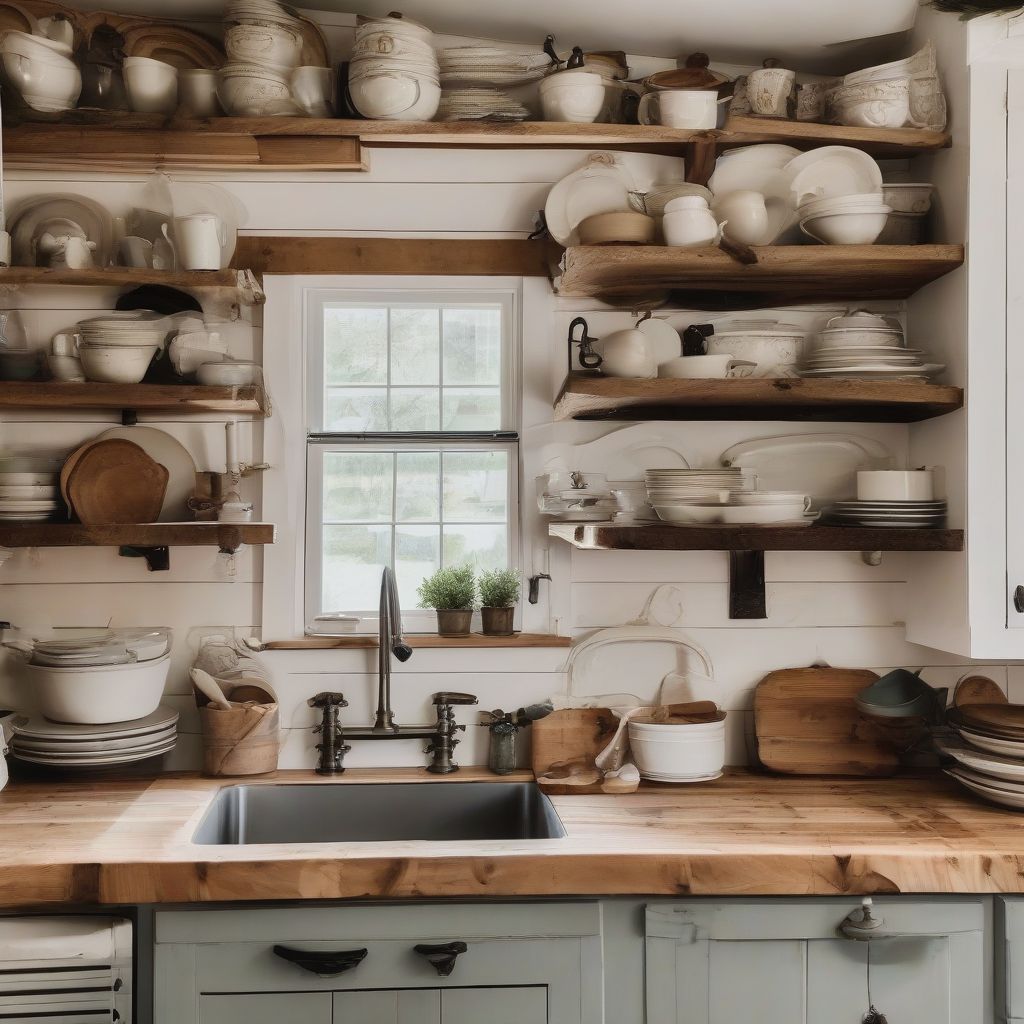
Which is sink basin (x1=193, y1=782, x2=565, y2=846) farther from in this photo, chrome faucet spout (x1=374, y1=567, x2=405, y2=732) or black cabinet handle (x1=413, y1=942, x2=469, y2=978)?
black cabinet handle (x1=413, y1=942, x2=469, y2=978)

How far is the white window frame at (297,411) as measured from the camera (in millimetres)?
2615

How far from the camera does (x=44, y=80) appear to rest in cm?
243

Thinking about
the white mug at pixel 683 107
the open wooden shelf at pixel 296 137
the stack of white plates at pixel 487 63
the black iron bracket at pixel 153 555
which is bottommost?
the black iron bracket at pixel 153 555

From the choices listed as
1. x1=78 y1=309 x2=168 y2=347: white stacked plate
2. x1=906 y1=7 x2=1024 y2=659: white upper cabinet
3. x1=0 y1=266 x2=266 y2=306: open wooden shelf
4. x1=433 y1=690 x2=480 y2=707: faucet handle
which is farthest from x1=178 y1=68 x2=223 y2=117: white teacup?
x1=906 y1=7 x2=1024 y2=659: white upper cabinet

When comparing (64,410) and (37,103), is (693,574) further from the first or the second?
(37,103)

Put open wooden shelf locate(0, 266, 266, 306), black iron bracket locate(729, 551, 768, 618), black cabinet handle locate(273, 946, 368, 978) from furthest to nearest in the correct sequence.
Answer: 1. black iron bracket locate(729, 551, 768, 618)
2. open wooden shelf locate(0, 266, 266, 306)
3. black cabinet handle locate(273, 946, 368, 978)

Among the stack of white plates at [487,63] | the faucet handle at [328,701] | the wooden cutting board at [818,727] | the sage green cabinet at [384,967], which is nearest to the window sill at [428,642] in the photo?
the faucet handle at [328,701]

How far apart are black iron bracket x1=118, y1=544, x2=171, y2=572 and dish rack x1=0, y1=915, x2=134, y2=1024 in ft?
3.08

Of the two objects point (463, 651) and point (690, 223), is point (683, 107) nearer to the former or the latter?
point (690, 223)

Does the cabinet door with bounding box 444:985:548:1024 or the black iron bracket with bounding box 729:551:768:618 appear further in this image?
the black iron bracket with bounding box 729:551:768:618

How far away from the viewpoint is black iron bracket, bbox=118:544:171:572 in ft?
8.44

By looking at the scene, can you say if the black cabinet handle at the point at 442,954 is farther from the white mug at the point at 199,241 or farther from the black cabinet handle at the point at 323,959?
the white mug at the point at 199,241

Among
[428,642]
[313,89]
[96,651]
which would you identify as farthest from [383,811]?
[313,89]

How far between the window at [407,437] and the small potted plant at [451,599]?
0.10 meters
